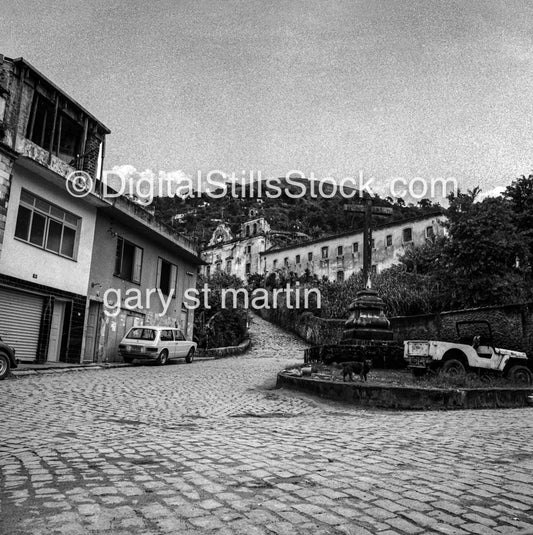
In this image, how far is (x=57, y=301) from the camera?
16781mm

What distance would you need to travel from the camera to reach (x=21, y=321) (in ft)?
49.6

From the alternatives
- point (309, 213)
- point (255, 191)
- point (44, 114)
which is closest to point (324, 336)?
point (44, 114)

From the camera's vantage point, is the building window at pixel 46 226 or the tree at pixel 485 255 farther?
the tree at pixel 485 255

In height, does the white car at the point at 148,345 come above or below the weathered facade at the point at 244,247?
below

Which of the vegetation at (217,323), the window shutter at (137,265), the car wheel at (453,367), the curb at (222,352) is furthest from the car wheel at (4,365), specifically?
the vegetation at (217,323)

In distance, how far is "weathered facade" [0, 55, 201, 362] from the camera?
14516 millimetres

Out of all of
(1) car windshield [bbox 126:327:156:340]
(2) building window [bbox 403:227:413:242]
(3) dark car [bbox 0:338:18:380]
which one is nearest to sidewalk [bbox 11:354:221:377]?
(3) dark car [bbox 0:338:18:380]

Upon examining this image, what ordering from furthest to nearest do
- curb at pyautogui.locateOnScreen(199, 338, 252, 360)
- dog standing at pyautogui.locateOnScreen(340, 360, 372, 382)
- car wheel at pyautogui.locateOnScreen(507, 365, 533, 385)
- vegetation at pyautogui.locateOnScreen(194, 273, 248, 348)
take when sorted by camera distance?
vegetation at pyautogui.locateOnScreen(194, 273, 248, 348), curb at pyautogui.locateOnScreen(199, 338, 252, 360), car wheel at pyautogui.locateOnScreen(507, 365, 533, 385), dog standing at pyautogui.locateOnScreen(340, 360, 372, 382)

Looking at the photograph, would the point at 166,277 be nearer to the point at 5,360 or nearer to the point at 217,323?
the point at 217,323

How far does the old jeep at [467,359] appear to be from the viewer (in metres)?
11.1

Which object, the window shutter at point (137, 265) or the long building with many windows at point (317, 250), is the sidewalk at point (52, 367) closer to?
the window shutter at point (137, 265)

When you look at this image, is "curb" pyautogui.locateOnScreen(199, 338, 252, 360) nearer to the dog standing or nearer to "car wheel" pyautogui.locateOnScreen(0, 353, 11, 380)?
"car wheel" pyautogui.locateOnScreen(0, 353, 11, 380)

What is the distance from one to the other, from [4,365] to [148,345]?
275 inches

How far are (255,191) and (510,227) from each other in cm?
9622
